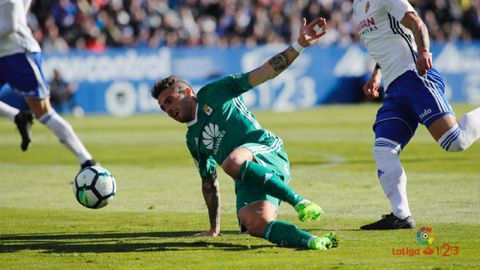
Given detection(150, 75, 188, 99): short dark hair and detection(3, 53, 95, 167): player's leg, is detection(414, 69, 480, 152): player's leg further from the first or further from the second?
detection(3, 53, 95, 167): player's leg

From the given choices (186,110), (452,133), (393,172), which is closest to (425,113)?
(452,133)

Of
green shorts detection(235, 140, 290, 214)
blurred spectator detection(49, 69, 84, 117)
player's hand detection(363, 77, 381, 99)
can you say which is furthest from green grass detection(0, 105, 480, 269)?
blurred spectator detection(49, 69, 84, 117)

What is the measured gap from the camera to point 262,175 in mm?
7566

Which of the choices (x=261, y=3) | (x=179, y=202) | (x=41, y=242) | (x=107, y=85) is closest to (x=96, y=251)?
(x=41, y=242)

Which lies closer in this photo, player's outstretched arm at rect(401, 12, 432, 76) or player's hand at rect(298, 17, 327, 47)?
player's hand at rect(298, 17, 327, 47)

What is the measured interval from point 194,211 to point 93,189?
1.53 meters

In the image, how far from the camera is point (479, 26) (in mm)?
40312

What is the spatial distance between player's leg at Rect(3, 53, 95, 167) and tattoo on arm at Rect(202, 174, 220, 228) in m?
2.68

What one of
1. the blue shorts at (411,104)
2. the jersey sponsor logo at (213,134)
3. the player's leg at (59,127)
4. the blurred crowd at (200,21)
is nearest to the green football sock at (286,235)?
the jersey sponsor logo at (213,134)

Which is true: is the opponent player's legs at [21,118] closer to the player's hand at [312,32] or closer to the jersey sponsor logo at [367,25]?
the jersey sponsor logo at [367,25]

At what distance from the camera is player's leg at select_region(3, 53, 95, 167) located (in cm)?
1082

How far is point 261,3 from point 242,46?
12.9 ft

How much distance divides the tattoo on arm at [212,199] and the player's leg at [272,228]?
1.31 ft

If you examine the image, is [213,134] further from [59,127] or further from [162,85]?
[59,127]
